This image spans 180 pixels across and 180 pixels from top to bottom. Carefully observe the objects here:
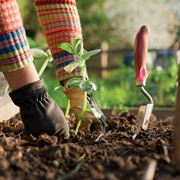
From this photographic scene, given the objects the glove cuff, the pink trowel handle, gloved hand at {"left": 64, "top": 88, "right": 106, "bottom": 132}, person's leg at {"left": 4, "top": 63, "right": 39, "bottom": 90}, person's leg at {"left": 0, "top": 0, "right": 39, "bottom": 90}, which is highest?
person's leg at {"left": 0, "top": 0, "right": 39, "bottom": 90}

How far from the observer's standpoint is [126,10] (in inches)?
585

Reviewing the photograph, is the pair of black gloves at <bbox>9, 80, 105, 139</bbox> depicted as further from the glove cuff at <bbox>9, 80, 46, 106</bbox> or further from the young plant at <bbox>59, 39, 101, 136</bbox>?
the young plant at <bbox>59, 39, 101, 136</bbox>

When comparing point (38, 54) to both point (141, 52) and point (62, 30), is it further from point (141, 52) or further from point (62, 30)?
point (141, 52)

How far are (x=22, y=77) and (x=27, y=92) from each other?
1.9 inches

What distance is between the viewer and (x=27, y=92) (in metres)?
1.51

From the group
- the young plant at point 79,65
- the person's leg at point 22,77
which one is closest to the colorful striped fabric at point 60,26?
the young plant at point 79,65

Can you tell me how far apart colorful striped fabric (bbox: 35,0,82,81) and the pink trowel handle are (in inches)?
9.2

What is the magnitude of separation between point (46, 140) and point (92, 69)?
9.08m

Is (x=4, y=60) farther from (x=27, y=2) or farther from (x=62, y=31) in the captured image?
(x=27, y=2)

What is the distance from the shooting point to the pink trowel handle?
6.21 ft

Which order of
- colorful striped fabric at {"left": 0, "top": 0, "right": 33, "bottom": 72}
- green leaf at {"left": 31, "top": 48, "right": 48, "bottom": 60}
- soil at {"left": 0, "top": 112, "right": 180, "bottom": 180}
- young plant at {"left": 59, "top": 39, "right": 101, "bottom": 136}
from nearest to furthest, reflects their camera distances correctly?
1. soil at {"left": 0, "top": 112, "right": 180, "bottom": 180}
2. colorful striped fabric at {"left": 0, "top": 0, "right": 33, "bottom": 72}
3. young plant at {"left": 59, "top": 39, "right": 101, "bottom": 136}
4. green leaf at {"left": 31, "top": 48, "right": 48, "bottom": 60}

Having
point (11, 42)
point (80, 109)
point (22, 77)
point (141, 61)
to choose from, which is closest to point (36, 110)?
point (22, 77)

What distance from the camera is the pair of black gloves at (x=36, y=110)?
1518mm

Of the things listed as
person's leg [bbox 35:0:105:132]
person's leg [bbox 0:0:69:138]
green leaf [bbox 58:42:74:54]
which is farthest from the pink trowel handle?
person's leg [bbox 0:0:69:138]
